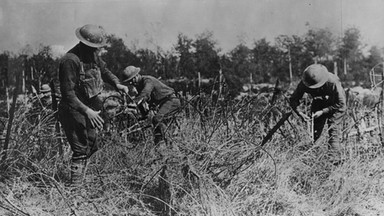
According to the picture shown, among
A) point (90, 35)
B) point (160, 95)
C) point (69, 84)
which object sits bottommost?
point (160, 95)

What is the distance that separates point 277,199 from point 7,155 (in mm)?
2876

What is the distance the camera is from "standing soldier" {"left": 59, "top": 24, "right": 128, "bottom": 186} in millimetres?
3979

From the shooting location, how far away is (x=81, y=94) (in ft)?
14.1

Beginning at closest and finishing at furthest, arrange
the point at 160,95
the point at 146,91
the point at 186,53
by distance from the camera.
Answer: the point at 146,91, the point at 160,95, the point at 186,53

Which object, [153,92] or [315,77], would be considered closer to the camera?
[315,77]

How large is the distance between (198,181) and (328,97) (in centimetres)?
280

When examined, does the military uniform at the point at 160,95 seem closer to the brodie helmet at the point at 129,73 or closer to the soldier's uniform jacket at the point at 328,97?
the brodie helmet at the point at 129,73

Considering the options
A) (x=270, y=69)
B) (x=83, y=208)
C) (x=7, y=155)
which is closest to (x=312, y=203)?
(x=83, y=208)

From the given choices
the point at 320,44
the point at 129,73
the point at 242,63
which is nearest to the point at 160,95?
the point at 129,73

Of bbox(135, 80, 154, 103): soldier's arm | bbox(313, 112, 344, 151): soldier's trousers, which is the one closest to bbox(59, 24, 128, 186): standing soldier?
bbox(135, 80, 154, 103): soldier's arm

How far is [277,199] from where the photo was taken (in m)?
3.78

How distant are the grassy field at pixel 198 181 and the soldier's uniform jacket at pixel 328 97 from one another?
557 millimetres

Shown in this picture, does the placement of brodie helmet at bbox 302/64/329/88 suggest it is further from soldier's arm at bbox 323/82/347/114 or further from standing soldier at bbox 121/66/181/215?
standing soldier at bbox 121/66/181/215

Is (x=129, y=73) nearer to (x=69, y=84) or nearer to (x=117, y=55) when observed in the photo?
(x=69, y=84)
